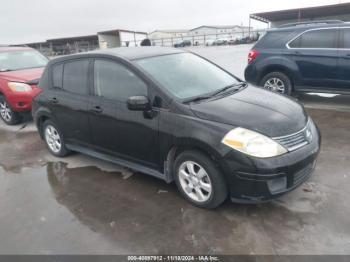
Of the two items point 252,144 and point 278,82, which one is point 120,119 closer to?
point 252,144

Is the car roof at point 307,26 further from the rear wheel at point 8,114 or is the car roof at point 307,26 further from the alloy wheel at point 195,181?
the rear wheel at point 8,114

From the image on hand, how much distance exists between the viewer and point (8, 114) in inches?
291

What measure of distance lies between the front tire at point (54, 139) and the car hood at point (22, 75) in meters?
2.36

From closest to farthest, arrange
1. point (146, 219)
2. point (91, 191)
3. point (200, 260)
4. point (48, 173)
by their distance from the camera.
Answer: point (200, 260) < point (146, 219) < point (91, 191) < point (48, 173)

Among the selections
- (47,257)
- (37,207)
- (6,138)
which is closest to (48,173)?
(37,207)

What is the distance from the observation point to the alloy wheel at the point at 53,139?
505cm

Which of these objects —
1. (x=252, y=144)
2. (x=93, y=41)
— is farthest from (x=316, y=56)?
(x=93, y=41)

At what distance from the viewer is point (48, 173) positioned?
461 centimetres

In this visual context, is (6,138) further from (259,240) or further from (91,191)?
(259,240)

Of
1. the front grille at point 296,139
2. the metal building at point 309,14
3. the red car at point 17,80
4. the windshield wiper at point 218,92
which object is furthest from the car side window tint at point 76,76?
the metal building at point 309,14

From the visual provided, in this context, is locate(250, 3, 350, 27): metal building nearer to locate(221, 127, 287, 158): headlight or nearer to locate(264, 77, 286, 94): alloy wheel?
locate(264, 77, 286, 94): alloy wheel

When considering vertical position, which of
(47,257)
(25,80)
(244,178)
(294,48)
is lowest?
(47,257)

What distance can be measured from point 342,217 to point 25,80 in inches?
263

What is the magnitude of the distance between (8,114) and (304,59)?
7.04 m
